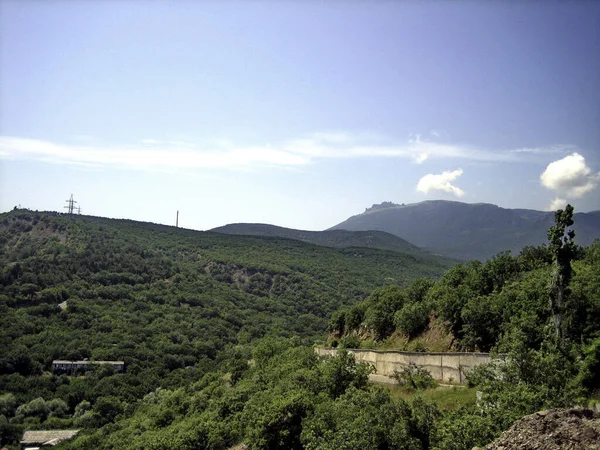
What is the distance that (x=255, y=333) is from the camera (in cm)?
10300

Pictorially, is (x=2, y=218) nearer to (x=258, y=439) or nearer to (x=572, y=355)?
(x=258, y=439)

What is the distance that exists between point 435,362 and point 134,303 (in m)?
90.5

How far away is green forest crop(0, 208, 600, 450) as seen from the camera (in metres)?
20.1

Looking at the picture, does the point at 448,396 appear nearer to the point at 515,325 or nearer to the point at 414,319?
the point at 515,325

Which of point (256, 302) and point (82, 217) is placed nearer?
point (256, 302)

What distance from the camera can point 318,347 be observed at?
44844mm

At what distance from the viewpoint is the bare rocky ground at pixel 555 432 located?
35.9ft

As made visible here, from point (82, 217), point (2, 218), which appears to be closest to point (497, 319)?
point (2, 218)

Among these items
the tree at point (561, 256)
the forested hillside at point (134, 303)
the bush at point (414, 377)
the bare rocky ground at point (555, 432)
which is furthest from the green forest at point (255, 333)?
the bare rocky ground at point (555, 432)

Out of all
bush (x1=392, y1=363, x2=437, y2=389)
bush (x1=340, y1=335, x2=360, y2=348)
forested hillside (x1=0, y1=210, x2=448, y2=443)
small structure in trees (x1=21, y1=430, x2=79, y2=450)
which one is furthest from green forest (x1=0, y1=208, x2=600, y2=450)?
small structure in trees (x1=21, y1=430, x2=79, y2=450)

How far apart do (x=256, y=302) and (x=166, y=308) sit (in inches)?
946

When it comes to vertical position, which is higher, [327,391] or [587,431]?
[587,431]

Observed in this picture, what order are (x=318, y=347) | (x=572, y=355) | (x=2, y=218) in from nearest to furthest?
(x=572, y=355)
(x=318, y=347)
(x=2, y=218)

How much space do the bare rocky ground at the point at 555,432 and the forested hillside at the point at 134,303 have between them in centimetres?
4410
